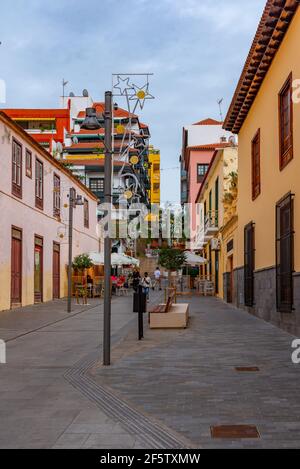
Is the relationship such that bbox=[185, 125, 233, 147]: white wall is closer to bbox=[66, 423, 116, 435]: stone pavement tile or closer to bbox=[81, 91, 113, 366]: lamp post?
bbox=[81, 91, 113, 366]: lamp post

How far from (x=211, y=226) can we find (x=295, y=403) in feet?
87.7

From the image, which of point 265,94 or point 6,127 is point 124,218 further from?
point 265,94

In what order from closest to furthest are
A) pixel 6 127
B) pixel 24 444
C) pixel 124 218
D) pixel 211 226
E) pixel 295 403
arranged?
Answer: pixel 24 444, pixel 295 403, pixel 6 127, pixel 211 226, pixel 124 218

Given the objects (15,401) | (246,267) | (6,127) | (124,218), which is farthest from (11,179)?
(124,218)

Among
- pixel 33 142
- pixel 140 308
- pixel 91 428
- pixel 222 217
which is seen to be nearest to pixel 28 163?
pixel 33 142

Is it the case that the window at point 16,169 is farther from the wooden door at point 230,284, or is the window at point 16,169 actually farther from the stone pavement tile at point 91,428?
the stone pavement tile at point 91,428

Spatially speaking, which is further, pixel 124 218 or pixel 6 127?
pixel 124 218

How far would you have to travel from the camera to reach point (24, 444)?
5.29 m

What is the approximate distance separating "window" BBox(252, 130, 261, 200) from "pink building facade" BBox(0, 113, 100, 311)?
8.66 m

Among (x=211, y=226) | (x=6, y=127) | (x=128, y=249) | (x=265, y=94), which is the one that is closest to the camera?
(x=265, y=94)

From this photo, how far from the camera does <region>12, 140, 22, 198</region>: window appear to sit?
78.3 feet

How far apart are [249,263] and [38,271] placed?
11.8 m

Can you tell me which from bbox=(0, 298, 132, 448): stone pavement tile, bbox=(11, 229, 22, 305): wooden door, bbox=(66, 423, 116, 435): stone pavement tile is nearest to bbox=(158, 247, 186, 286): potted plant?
bbox=(11, 229, 22, 305): wooden door

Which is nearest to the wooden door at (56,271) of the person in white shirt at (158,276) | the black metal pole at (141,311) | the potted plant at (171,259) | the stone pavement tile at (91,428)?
the potted plant at (171,259)
